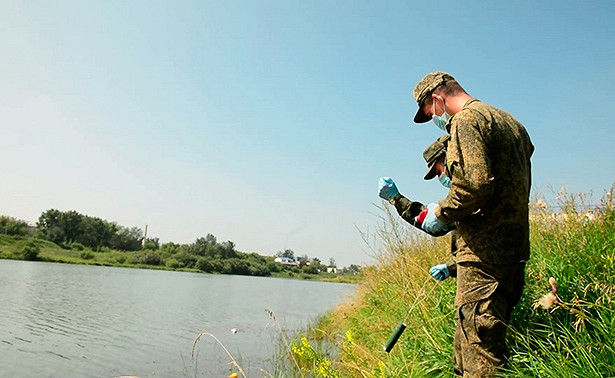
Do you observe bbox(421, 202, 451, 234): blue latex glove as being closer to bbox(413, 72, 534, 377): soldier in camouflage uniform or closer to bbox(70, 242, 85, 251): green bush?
bbox(413, 72, 534, 377): soldier in camouflage uniform

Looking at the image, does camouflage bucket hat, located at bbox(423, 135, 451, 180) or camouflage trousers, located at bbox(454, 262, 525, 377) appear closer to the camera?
camouflage trousers, located at bbox(454, 262, 525, 377)

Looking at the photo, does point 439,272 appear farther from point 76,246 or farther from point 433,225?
point 76,246

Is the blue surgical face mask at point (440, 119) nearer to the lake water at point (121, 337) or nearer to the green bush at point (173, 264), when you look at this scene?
the lake water at point (121, 337)

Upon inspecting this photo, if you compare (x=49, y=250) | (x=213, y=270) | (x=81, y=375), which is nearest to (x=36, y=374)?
(x=81, y=375)

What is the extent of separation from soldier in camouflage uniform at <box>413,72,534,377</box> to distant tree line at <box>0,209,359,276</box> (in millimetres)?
79186

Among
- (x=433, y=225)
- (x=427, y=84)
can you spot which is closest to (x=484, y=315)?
(x=433, y=225)

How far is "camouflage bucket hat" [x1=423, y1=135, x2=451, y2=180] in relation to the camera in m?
3.04

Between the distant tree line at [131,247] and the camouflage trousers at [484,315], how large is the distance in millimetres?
79171

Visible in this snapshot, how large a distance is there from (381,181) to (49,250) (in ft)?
294

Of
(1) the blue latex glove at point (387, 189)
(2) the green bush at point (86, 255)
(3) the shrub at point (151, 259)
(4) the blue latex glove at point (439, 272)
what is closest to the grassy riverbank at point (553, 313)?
(4) the blue latex glove at point (439, 272)

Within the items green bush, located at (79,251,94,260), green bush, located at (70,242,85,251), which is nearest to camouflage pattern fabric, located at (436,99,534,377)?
green bush, located at (79,251,94,260)

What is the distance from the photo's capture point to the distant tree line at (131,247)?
86.8 metres

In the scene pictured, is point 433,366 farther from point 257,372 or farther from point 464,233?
point 257,372

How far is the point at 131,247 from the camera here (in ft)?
331
